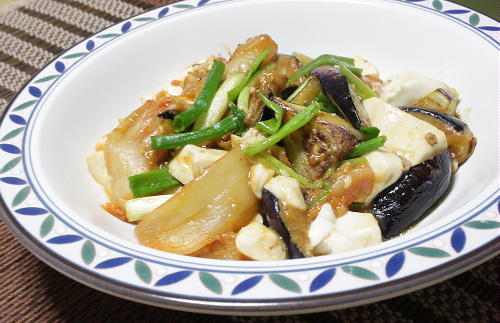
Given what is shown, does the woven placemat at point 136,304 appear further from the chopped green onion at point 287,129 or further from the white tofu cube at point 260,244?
the chopped green onion at point 287,129

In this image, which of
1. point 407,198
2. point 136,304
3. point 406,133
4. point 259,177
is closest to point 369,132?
point 406,133

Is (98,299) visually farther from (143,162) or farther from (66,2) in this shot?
(66,2)

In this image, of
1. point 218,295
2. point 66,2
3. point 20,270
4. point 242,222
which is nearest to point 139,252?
point 218,295

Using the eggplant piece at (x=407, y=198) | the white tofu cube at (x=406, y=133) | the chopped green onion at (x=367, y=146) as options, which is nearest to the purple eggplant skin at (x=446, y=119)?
the white tofu cube at (x=406, y=133)

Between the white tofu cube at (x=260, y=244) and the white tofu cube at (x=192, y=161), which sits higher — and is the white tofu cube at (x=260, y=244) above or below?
below

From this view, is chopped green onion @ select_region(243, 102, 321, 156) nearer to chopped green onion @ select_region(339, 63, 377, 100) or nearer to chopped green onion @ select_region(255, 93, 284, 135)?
chopped green onion @ select_region(255, 93, 284, 135)

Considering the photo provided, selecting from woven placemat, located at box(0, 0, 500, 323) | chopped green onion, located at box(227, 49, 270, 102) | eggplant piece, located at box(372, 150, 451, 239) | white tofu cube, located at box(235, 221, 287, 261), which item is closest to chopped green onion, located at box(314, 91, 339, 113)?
chopped green onion, located at box(227, 49, 270, 102)

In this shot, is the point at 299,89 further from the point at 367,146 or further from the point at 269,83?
the point at 367,146
